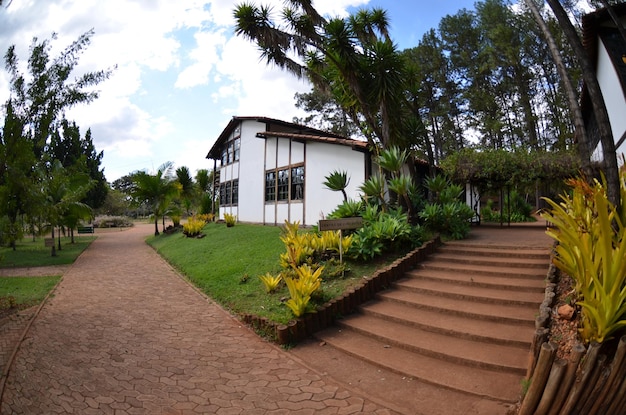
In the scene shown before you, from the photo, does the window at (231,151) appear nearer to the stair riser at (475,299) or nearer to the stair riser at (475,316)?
the stair riser at (475,299)

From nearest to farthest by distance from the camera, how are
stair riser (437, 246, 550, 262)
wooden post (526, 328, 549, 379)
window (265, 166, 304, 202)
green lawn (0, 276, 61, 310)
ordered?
wooden post (526, 328, 549, 379)
stair riser (437, 246, 550, 262)
green lawn (0, 276, 61, 310)
window (265, 166, 304, 202)

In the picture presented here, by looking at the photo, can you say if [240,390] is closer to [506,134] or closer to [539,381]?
[539,381]

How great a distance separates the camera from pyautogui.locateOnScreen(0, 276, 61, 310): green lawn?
24.2 ft

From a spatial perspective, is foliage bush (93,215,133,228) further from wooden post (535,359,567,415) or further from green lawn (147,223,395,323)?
wooden post (535,359,567,415)

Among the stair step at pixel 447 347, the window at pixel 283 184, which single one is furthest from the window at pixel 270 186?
the stair step at pixel 447 347

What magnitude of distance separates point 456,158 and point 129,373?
482 inches

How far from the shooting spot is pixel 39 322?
621 cm

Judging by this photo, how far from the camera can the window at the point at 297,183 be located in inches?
592

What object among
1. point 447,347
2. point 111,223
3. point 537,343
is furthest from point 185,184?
point 537,343

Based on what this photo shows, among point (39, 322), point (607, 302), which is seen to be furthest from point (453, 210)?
point (39, 322)

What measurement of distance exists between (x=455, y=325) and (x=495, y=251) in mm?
3207

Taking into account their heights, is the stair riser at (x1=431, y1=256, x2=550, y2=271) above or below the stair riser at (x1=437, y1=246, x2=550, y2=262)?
below

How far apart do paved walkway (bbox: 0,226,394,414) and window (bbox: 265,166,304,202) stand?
8.44 metres

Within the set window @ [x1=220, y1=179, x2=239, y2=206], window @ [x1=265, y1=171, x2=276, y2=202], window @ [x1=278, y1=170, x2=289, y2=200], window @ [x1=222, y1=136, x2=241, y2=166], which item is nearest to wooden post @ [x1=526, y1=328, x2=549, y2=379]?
window @ [x1=278, y1=170, x2=289, y2=200]
